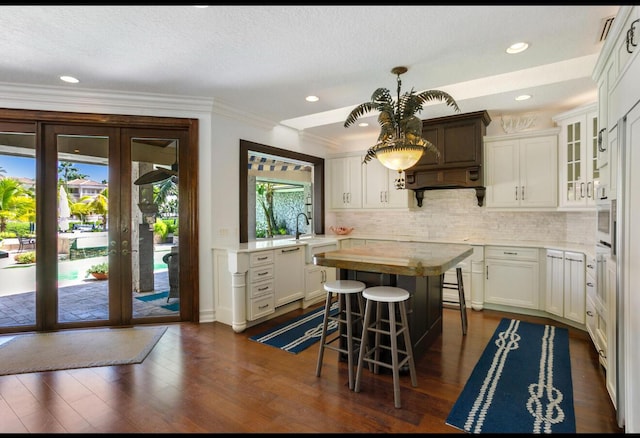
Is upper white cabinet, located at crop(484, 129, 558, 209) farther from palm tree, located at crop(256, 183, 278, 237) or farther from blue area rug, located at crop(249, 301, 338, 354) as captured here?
palm tree, located at crop(256, 183, 278, 237)

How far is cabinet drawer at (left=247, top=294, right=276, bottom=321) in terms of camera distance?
3.74 m

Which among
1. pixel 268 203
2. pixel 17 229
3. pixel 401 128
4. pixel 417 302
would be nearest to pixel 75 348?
pixel 17 229

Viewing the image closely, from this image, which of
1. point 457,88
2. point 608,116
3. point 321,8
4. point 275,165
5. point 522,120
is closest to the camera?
point 321,8

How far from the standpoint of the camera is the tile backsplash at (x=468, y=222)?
166 inches

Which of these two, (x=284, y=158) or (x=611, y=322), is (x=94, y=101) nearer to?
(x=284, y=158)

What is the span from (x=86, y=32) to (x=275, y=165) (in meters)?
3.19

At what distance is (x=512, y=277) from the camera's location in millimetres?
4203

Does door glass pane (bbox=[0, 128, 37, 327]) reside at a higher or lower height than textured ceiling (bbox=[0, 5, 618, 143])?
lower

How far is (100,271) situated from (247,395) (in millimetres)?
2547

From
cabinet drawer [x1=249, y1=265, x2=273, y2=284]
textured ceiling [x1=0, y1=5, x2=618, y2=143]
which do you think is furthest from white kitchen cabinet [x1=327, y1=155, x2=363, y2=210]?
cabinet drawer [x1=249, y1=265, x2=273, y2=284]

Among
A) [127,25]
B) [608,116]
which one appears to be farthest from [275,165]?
[608,116]

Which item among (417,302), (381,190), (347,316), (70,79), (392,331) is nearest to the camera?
(392,331)

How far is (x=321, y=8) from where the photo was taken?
2.26 m

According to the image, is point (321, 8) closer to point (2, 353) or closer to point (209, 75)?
point (209, 75)
